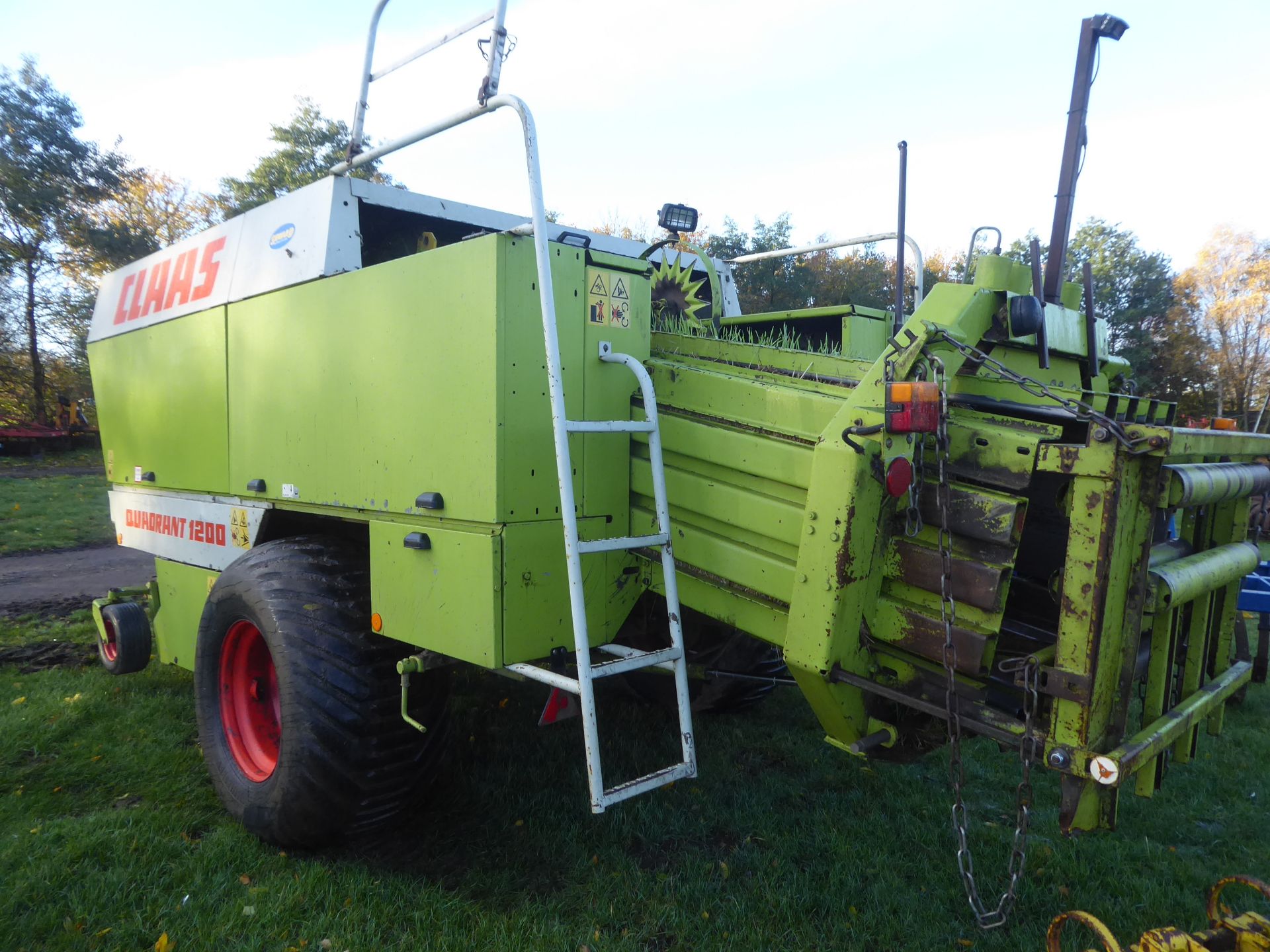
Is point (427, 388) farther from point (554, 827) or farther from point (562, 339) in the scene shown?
point (554, 827)

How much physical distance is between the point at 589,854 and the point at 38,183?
27673 millimetres

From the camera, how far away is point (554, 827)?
10.8 feet

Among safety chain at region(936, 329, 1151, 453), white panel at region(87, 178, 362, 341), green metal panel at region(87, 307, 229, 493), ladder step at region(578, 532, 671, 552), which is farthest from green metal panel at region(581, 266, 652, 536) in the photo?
green metal panel at region(87, 307, 229, 493)

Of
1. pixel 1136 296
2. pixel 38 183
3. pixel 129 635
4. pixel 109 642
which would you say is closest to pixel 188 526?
pixel 129 635

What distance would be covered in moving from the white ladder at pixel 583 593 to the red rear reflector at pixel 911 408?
0.80 metres

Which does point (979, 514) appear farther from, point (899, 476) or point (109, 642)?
point (109, 642)

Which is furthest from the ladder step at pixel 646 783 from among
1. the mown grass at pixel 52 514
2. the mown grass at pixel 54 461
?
the mown grass at pixel 54 461

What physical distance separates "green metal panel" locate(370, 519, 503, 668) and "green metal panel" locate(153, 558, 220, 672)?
63.6 inches

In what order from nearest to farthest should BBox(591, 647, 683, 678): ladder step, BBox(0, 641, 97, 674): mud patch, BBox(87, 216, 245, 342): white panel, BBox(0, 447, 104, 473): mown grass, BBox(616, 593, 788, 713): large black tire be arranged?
BBox(591, 647, 683, 678): ladder step → BBox(616, 593, 788, 713): large black tire → BBox(87, 216, 245, 342): white panel → BBox(0, 641, 97, 674): mud patch → BBox(0, 447, 104, 473): mown grass

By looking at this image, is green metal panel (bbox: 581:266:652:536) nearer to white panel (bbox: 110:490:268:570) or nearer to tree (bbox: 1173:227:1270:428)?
white panel (bbox: 110:490:268:570)

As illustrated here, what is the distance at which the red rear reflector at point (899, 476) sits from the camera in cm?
207

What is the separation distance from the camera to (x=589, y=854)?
3152 millimetres

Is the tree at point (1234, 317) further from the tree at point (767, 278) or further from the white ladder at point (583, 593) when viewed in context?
the white ladder at point (583, 593)

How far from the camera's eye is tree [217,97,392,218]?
87.6 ft
